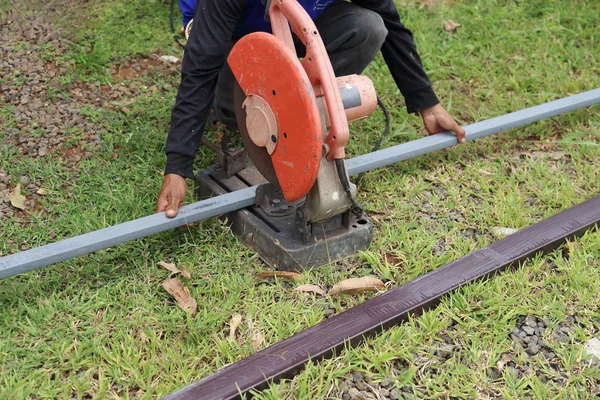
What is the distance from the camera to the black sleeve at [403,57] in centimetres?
355

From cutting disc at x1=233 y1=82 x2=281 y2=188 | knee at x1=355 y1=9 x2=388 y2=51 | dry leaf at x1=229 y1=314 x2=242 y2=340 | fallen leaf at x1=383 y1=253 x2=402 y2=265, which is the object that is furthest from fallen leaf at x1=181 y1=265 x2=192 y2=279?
knee at x1=355 y1=9 x2=388 y2=51

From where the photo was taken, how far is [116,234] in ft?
9.40

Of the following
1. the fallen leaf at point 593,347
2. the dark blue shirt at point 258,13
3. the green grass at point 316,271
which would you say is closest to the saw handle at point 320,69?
the dark blue shirt at point 258,13

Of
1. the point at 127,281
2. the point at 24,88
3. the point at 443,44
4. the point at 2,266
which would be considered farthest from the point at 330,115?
the point at 443,44

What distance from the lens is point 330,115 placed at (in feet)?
8.40

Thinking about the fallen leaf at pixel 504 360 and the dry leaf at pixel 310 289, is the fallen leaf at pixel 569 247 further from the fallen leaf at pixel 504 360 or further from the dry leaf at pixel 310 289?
the dry leaf at pixel 310 289

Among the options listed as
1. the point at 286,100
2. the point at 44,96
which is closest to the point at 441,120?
the point at 286,100

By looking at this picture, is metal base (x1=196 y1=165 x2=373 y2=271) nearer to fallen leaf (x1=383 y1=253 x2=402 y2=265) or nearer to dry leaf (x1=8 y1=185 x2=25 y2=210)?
fallen leaf (x1=383 y1=253 x2=402 y2=265)

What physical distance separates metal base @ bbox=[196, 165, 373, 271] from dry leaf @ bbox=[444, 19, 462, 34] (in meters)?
2.51

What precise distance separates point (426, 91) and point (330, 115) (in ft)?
4.02

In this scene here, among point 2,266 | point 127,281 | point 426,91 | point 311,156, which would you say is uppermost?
point 311,156

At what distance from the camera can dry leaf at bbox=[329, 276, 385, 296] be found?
9.74 ft

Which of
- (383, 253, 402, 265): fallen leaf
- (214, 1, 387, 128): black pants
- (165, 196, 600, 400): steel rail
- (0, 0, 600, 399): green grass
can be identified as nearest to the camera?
(165, 196, 600, 400): steel rail

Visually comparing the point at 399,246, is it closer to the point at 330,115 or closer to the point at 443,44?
the point at 330,115
